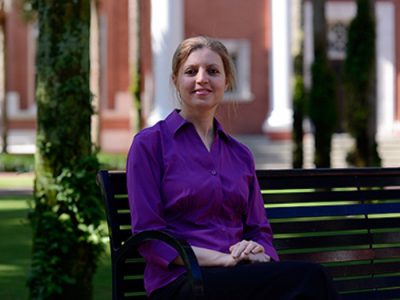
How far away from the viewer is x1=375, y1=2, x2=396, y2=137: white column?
105ft

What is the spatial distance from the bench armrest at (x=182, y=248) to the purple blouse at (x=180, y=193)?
61 mm

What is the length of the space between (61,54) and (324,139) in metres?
11.7

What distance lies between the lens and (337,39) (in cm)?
3219

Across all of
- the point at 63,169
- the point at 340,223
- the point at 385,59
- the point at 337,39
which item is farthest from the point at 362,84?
the point at 385,59

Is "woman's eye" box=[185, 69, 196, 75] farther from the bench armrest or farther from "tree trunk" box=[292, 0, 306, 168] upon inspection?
"tree trunk" box=[292, 0, 306, 168]

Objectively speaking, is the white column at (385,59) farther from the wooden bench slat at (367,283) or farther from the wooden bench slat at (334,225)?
the wooden bench slat at (367,283)

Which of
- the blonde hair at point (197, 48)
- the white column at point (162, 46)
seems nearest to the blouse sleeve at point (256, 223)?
the blonde hair at point (197, 48)

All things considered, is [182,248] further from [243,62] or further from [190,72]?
[243,62]

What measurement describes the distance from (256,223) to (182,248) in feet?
2.33

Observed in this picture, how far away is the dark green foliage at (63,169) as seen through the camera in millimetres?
6605

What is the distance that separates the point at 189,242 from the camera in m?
4.35

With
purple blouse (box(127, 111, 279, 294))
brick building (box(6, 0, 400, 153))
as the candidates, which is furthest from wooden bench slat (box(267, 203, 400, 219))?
brick building (box(6, 0, 400, 153))

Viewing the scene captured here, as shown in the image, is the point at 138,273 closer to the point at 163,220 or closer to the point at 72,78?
the point at 163,220

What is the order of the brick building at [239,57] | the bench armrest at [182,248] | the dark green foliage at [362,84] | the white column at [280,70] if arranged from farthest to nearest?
the brick building at [239,57]
the white column at [280,70]
the dark green foliage at [362,84]
the bench armrest at [182,248]
